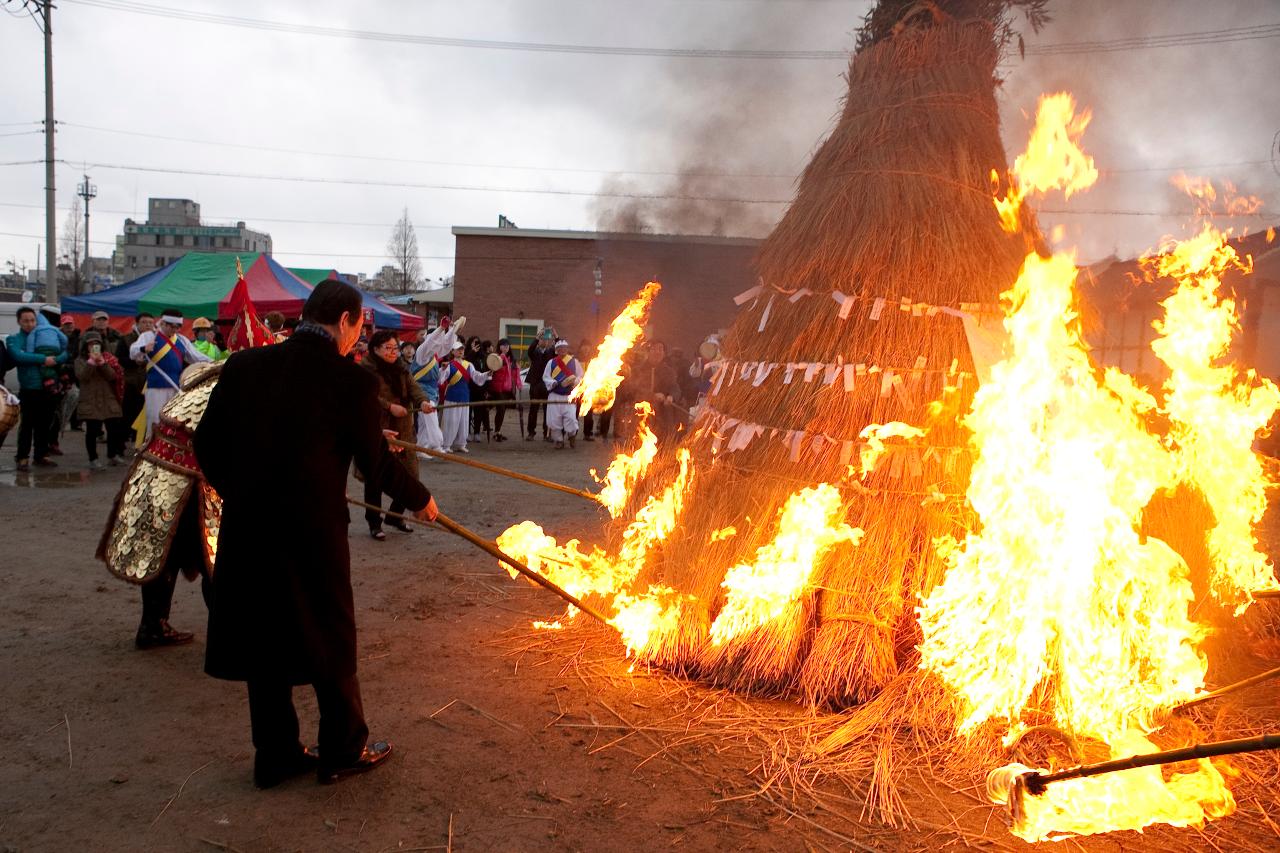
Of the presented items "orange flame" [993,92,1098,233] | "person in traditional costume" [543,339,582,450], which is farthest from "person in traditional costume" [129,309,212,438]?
"orange flame" [993,92,1098,233]

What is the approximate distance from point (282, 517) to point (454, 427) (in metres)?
10.3

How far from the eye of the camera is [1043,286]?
3.88m

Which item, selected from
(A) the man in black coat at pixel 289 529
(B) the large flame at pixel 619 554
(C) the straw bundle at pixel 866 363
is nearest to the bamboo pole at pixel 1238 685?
(C) the straw bundle at pixel 866 363

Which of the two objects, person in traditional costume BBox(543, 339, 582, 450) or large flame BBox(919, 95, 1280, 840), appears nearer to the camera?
large flame BBox(919, 95, 1280, 840)

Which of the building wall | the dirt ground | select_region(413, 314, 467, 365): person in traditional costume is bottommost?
the dirt ground

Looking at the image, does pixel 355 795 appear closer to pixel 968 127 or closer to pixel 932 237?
pixel 932 237

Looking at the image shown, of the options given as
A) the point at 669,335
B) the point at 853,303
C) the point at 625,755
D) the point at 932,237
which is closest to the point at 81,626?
the point at 625,755

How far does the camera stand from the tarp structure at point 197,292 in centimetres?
1550

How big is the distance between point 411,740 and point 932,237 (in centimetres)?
359

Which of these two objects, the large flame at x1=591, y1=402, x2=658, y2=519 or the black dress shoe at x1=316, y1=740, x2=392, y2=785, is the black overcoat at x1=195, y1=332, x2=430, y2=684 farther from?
the large flame at x1=591, y1=402, x2=658, y2=519

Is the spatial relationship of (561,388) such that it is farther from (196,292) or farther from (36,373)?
(196,292)

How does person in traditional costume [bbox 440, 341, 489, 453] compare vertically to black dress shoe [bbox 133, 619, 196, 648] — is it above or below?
above

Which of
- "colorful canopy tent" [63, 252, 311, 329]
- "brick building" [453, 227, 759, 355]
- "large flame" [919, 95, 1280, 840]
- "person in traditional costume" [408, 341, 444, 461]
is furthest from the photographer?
"brick building" [453, 227, 759, 355]

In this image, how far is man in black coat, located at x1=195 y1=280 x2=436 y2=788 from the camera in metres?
3.08
